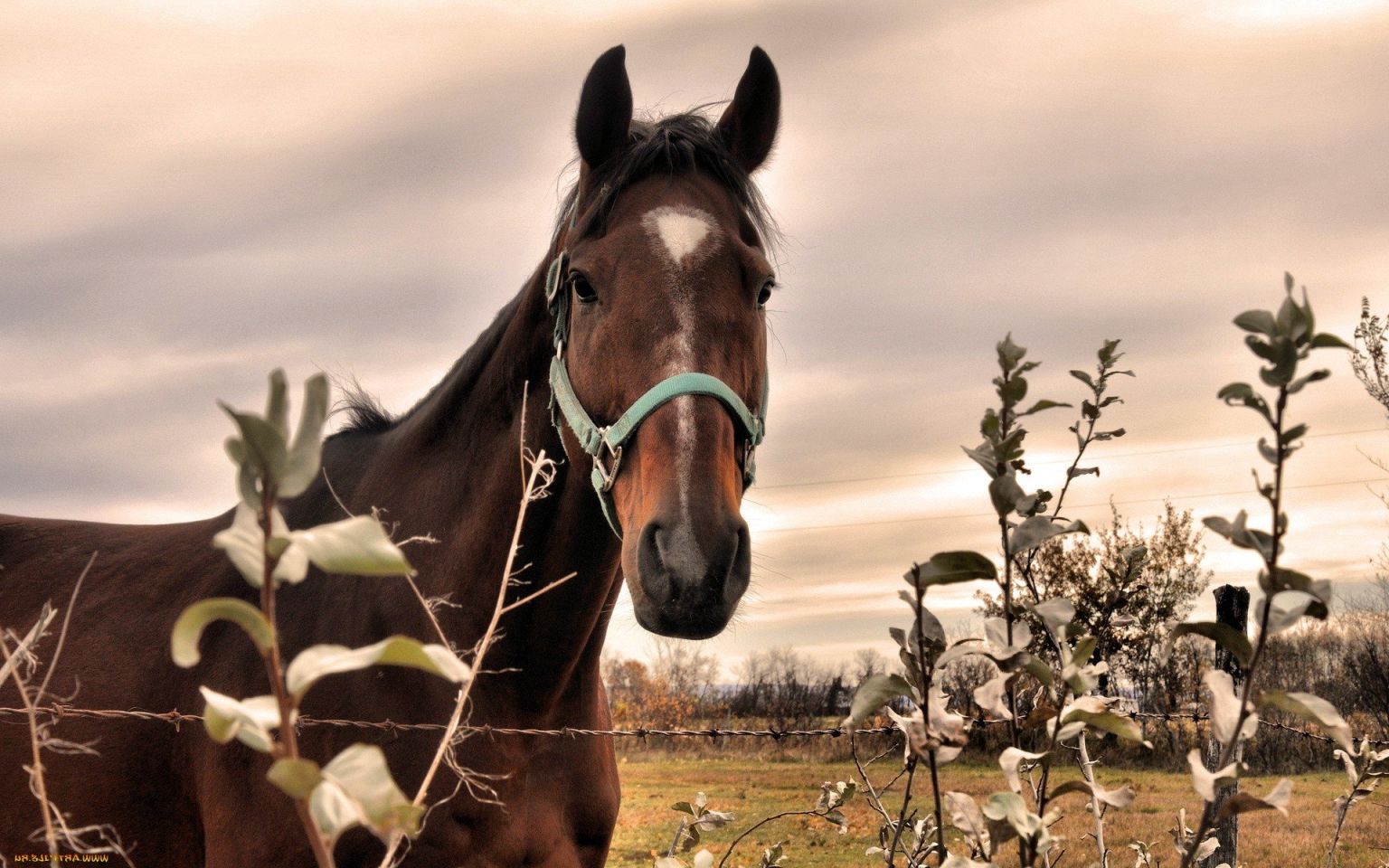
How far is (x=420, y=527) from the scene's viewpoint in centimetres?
331

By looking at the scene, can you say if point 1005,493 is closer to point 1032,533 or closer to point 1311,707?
point 1032,533

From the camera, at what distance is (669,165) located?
10.2 ft

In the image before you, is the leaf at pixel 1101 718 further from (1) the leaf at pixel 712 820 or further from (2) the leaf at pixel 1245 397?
(1) the leaf at pixel 712 820

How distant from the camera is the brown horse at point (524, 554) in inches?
107

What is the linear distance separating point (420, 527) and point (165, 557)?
122cm

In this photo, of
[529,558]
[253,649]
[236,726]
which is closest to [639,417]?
[529,558]

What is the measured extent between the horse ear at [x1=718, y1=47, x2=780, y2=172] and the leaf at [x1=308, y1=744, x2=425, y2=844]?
3135 millimetres

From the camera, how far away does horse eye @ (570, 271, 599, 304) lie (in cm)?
291

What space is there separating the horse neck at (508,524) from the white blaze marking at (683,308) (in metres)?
0.52

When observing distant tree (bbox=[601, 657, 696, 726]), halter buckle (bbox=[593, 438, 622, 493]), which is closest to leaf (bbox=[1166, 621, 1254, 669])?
halter buckle (bbox=[593, 438, 622, 493])

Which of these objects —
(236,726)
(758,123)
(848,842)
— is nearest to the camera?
(236,726)

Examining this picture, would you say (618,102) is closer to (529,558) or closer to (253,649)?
(529,558)

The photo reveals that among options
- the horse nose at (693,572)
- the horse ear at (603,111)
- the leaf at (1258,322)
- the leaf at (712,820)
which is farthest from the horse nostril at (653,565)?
the horse ear at (603,111)

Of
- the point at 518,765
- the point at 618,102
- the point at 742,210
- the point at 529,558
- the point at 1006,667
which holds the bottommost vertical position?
the point at 518,765
